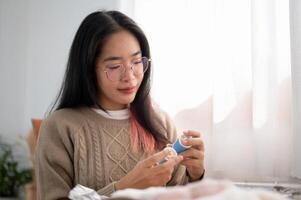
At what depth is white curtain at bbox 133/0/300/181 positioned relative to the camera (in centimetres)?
154

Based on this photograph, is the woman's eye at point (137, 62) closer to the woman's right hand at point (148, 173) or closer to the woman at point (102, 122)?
the woman at point (102, 122)

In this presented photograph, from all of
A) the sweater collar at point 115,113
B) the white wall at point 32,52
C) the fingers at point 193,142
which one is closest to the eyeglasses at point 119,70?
the sweater collar at point 115,113

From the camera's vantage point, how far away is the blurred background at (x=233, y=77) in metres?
1.53

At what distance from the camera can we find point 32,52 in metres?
2.43

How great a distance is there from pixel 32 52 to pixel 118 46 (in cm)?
137

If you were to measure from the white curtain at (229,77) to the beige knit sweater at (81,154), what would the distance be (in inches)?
16.5

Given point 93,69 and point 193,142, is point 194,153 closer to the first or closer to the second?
point 193,142

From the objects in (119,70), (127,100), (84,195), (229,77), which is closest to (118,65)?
(119,70)

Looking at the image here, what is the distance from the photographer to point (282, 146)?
1.55m

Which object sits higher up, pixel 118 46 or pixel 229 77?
pixel 118 46

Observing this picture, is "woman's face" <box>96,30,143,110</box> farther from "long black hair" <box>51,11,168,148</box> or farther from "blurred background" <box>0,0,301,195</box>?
"blurred background" <box>0,0,301,195</box>

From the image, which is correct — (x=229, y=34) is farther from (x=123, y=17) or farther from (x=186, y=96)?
(x=123, y=17)

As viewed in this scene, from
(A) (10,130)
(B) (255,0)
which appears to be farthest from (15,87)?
(B) (255,0)

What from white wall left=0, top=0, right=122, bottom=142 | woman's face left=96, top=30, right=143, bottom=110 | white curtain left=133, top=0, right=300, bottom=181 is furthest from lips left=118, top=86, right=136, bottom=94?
white wall left=0, top=0, right=122, bottom=142
